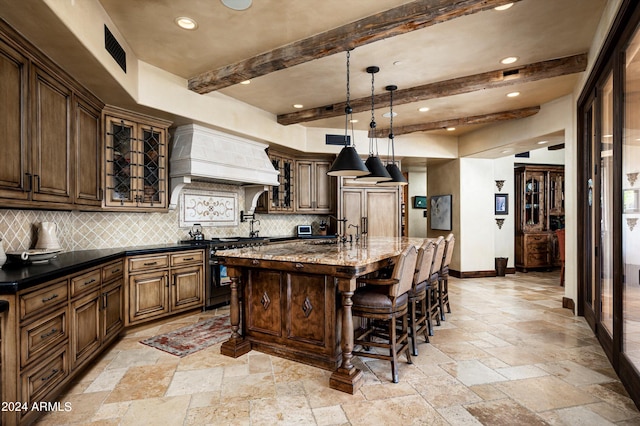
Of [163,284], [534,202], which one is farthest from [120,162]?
[534,202]

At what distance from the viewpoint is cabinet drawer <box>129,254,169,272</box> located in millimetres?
3891

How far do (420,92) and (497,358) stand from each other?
3261mm

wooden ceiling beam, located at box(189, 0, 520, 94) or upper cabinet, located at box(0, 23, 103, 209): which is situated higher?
wooden ceiling beam, located at box(189, 0, 520, 94)

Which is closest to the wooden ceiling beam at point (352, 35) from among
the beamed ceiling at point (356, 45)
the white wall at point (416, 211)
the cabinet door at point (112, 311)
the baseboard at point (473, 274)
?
the beamed ceiling at point (356, 45)

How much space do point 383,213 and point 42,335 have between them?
5.89 meters

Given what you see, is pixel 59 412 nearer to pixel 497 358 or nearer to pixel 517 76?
pixel 497 358

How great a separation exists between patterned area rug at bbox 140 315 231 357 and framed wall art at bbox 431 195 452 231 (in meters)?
5.35

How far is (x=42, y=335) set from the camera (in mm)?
2258

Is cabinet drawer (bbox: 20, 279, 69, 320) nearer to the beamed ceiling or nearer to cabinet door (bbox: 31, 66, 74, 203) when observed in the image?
cabinet door (bbox: 31, 66, 74, 203)

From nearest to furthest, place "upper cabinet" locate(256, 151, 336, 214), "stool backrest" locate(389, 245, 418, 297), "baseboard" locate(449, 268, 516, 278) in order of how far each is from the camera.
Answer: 1. "stool backrest" locate(389, 245, 418, 297)
2. "upper cabinet" locate(256, 151, 336, 214)
3. "baseboard" locate(449, 268, 516, 278)

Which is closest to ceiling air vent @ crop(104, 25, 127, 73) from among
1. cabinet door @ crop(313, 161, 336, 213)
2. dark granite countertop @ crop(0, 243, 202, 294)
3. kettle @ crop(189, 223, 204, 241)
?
dark granite countertop @ crop(0, 243, 202, 294)

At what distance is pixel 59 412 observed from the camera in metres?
2.33

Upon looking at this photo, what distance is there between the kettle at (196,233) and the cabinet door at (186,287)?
26.1 inches

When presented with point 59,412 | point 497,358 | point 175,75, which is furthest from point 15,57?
point 497,358
